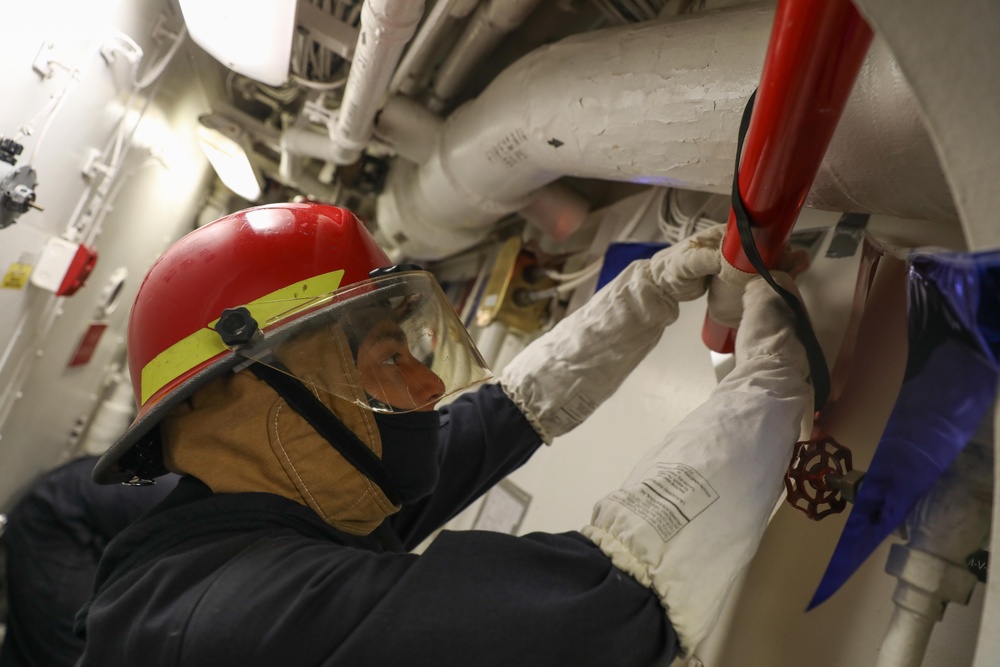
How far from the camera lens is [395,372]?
0.89m

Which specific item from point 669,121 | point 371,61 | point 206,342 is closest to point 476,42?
point 371,61

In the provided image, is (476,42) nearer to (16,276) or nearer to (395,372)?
(395,372)

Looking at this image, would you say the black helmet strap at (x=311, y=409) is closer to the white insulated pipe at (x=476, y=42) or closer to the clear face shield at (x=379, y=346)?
the clear face shield at (x=379, y=346)

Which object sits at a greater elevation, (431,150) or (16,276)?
(431,150)

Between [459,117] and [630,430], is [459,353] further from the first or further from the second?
[459,117]

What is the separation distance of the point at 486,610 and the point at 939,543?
395 millimetres

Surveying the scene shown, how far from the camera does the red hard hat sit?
0.81 m

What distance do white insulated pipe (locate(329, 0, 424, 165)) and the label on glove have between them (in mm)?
868

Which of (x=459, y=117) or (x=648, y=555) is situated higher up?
(x=459, y=117)

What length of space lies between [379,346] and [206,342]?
250mm

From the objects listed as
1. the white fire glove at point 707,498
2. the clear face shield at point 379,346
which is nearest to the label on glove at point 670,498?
the white fire glove at point 707,498

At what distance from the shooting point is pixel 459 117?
154 centimetres

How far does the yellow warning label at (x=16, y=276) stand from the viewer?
121cm

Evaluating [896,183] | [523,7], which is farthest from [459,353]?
[523,7]
